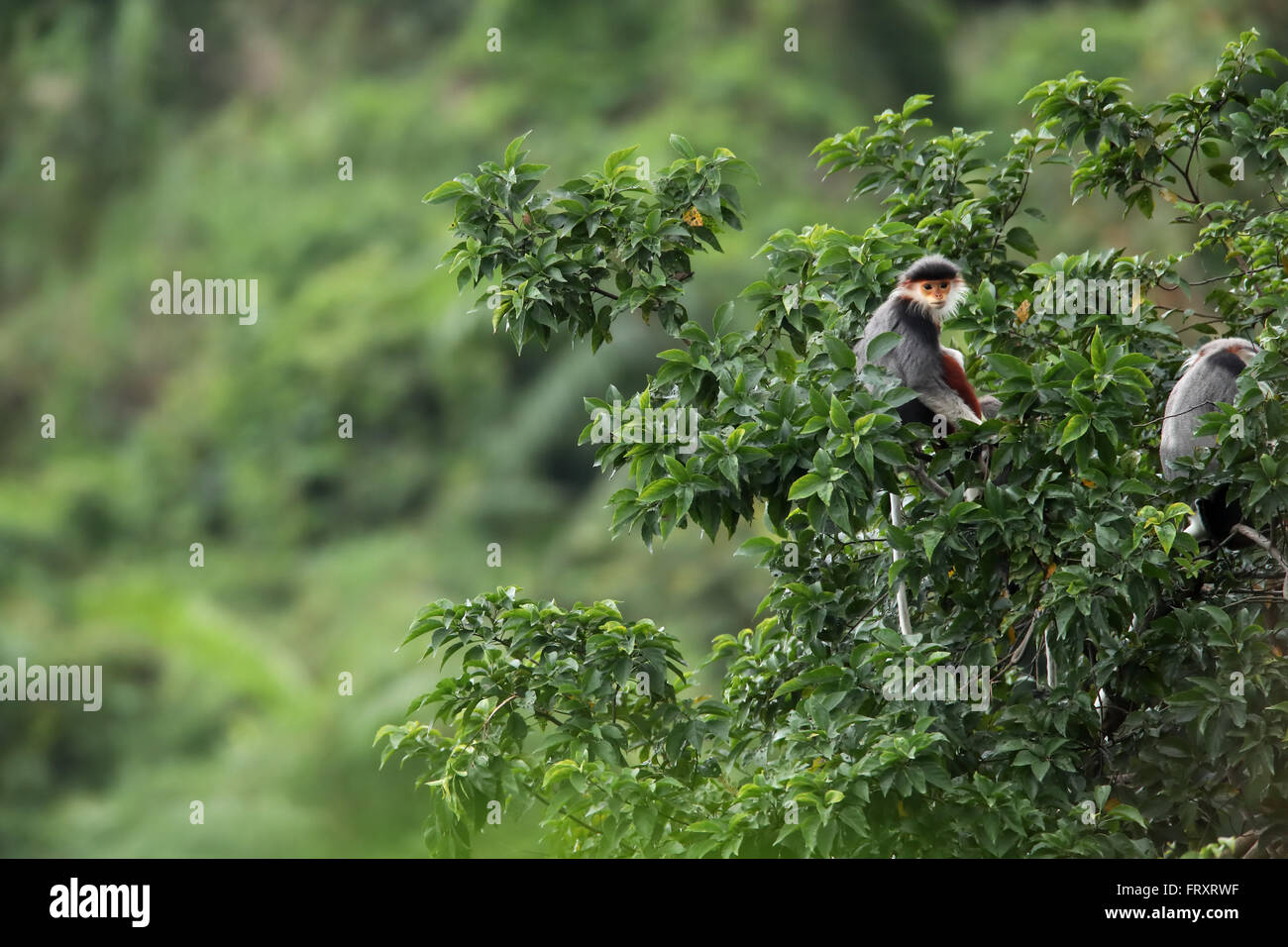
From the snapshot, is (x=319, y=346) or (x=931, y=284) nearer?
(x=931, y=284)

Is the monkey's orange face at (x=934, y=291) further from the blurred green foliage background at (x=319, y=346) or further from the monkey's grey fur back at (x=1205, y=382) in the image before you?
the blurred green foliage background at (x=319, y=346)

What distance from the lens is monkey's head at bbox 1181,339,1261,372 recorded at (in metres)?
3.55

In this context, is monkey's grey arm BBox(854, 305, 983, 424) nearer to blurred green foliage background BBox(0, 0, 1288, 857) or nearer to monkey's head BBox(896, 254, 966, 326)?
monkey's head BBox(896, 254, 966, 326)

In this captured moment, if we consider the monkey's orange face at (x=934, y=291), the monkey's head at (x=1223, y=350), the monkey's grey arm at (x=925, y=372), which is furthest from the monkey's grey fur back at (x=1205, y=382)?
the monkey's orange face at (x=934, y=291)

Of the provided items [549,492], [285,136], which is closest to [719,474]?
[549,492]

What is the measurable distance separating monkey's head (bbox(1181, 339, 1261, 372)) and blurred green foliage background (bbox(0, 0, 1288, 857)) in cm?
692

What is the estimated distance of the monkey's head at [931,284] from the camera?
3483mm

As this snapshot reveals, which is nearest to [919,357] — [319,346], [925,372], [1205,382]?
[925,372]

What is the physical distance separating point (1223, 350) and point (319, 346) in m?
11.4

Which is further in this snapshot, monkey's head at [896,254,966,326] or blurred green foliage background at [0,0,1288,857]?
blurred green foliage background at [0,0,1288,857]

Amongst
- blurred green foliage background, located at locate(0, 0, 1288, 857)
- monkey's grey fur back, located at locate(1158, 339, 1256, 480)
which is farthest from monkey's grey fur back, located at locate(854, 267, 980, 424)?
blurred green foliage background, located at locate(0, 0, 1288, 857)

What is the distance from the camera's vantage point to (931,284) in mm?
3504

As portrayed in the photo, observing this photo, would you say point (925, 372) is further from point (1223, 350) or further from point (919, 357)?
point (1223, 350)

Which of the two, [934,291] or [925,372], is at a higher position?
[934,291]
